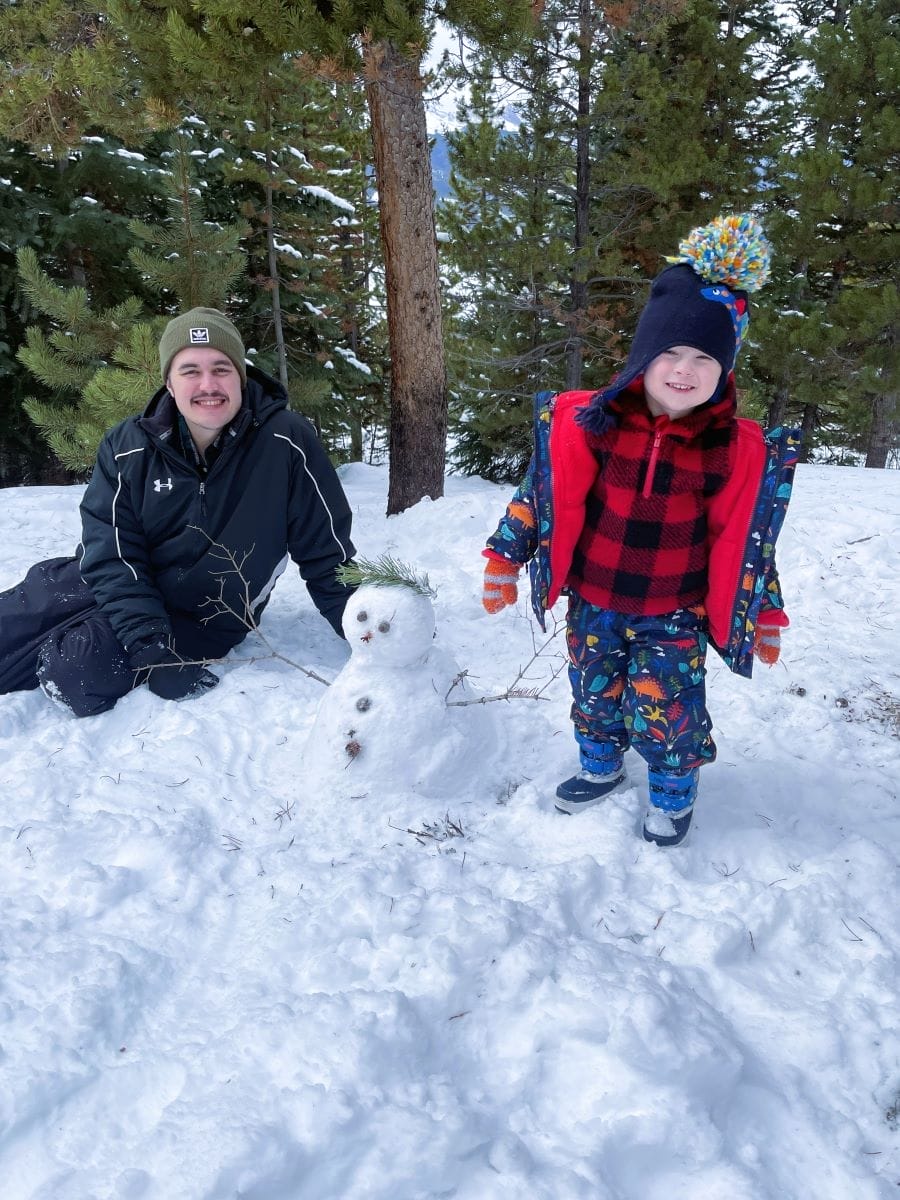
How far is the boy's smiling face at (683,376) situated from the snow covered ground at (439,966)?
1352 mm

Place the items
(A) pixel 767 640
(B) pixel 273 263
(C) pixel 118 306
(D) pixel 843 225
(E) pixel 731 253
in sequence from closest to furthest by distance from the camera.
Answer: (E) pixel 731 253 < (A) pixel 767 640 < (C) pixel 118 306 < (B) pixel 273 263 < (D) pixel 843 225

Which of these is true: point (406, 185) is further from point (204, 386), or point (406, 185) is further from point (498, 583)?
point (498, 583)

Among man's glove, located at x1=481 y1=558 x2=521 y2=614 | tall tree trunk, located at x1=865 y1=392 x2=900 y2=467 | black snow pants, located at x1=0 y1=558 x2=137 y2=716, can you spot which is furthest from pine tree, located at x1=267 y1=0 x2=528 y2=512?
tall tree trunk, located at x1=865 y1=392 x2=900 y2=467

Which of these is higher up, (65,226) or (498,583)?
(65,226)

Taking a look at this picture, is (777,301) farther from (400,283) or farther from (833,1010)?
(833,1010)

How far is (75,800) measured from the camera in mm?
2551

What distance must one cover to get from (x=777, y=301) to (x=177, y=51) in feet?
33.9

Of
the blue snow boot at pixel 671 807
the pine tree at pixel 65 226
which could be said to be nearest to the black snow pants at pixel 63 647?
the blue snow boot at pixel 671 807

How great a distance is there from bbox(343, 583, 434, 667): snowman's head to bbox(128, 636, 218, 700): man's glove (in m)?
0.97

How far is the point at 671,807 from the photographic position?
2.40m

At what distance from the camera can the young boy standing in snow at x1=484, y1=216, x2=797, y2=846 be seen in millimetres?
2047

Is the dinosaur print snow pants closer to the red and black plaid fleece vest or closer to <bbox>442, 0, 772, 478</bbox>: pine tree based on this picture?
the red and black plaid fleece vest

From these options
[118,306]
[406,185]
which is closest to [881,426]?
[406,185]

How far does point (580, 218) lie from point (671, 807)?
9.61m
